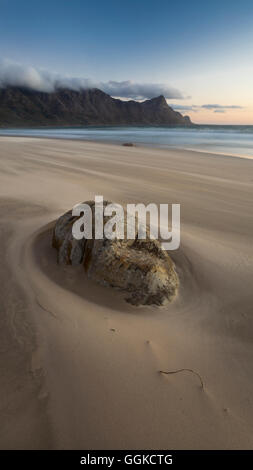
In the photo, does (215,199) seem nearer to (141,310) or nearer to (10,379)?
(141,310)

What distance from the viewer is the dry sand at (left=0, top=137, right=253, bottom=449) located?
4.60 feet

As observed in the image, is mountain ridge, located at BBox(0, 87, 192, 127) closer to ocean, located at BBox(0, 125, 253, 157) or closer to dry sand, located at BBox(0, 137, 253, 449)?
ocean, located at BBox(0, 125, 253, 157)

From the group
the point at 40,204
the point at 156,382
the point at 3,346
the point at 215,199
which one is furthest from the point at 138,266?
the point at 215,199

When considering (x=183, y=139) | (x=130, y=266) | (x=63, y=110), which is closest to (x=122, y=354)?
(x=130, y=266)

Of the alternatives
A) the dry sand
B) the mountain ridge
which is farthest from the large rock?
the mountain ridge

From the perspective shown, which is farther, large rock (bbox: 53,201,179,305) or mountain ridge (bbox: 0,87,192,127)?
mountain ridge (bbox: 0,87,192,127)

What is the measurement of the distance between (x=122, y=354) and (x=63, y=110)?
18352cm

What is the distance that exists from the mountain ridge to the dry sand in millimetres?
136773

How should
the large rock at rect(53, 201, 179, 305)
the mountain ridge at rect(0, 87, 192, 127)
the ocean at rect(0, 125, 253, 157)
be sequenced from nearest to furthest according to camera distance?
the large rock at rect(53, 201, 179, 305), the ocean at rect(0, 125, 253, 157), the mountain ridge at rect(0, 87, 192, 127)

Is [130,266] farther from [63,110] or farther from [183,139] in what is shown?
[63,110]

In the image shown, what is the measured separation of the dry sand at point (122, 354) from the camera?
4.60ft

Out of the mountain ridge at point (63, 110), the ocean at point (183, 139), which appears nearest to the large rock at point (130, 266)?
the ocean at point (183, 139)

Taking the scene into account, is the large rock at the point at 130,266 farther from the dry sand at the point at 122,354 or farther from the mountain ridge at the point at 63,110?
the mountain ridge at the point at 63,110

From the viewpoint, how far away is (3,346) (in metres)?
1.85
